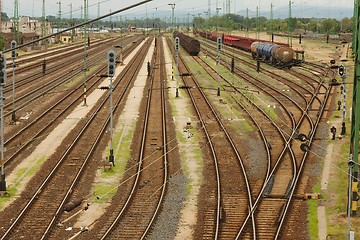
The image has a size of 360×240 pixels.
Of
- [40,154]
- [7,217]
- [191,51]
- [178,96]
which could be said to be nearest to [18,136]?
[40,154]

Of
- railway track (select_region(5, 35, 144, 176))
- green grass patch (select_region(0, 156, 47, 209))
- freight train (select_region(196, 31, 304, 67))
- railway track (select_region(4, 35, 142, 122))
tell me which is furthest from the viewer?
freight train (select_region(196, 31, 304, 67))

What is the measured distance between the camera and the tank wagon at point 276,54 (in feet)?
204

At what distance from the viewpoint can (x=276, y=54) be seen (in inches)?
2488

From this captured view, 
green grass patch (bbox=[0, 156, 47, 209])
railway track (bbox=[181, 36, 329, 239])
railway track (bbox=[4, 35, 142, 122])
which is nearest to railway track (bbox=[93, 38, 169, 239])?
railway track (bbox=[181, 36, 329, 239])

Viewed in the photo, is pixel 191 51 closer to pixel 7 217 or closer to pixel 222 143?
pixel 222 143

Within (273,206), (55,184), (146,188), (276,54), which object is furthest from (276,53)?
(273,206)

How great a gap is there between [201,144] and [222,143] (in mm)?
1012

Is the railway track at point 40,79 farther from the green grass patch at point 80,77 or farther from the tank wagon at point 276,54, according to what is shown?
the tank wagon at point 276,54

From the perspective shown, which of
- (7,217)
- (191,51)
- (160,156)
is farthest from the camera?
(191,51)

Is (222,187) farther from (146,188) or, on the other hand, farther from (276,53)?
(276,53)

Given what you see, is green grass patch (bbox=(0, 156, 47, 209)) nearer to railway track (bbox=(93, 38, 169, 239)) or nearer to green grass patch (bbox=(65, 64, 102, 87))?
railway track (bbox=(93, 38, 169, 239))

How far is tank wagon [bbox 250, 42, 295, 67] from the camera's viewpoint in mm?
62219

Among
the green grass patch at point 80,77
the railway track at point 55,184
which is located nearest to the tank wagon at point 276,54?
the green grass patch at point 80,77

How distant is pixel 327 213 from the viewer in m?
18.9
